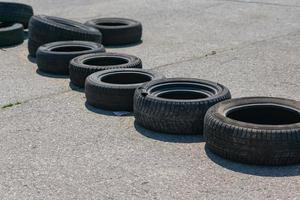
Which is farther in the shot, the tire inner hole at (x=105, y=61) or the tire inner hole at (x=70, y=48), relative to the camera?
the tire inner hole at (x=70, y=48)

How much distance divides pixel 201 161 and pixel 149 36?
580 centimetres

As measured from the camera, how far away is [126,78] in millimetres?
7016

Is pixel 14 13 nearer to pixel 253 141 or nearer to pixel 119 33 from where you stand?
pixel 119 33

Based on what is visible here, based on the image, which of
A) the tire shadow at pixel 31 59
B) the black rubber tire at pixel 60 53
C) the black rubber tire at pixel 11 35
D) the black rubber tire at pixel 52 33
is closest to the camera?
the black rubber tire at pixel 60 53

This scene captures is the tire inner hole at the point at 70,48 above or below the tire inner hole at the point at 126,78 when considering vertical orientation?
below

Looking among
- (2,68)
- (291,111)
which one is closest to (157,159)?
(291,111)

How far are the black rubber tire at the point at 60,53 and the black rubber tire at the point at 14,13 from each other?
7.47 feet

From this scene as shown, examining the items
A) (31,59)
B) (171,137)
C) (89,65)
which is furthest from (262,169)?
(31,59)

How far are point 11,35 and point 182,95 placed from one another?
459 cm

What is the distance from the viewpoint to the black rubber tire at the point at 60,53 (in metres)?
7.97

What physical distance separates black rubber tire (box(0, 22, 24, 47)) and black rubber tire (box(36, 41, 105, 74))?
1.69 m

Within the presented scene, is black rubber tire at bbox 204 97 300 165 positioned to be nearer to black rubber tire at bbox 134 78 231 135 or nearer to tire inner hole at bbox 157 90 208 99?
black rubber tire at bbox 134 78 231 135

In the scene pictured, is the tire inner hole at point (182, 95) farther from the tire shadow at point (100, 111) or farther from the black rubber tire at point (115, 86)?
the tire shadow at point (100, 111)

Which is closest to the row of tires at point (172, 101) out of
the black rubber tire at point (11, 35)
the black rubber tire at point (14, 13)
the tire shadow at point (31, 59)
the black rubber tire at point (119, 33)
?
the tire shadow at point (31, 59)
